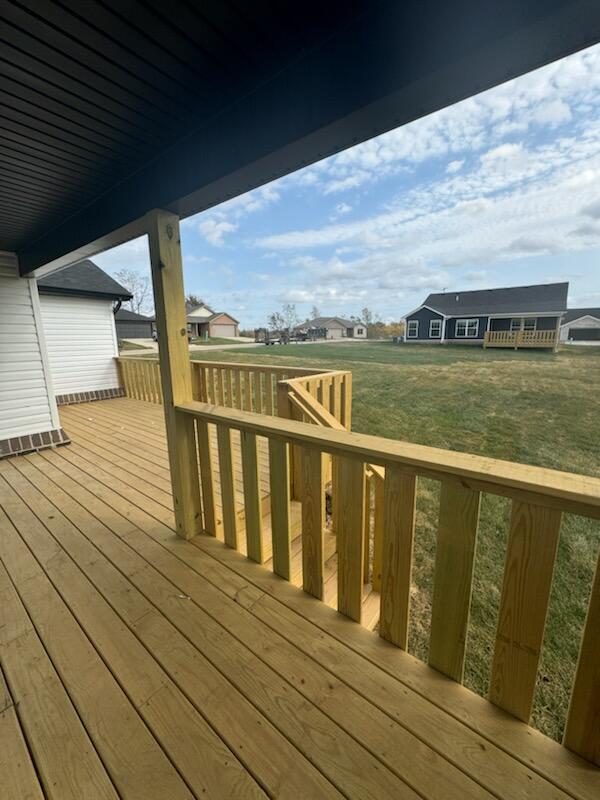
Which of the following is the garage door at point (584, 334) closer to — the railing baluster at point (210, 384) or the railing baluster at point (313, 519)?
the railing baluster at point (210, 384)

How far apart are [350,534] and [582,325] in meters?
43.9

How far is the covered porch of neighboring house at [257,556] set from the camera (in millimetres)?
1012

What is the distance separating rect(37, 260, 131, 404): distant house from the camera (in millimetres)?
6270

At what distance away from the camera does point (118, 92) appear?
4.63ft

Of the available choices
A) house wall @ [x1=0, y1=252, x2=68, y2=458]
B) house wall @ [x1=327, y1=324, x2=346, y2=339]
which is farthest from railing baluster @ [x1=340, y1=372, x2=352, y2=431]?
house wall @ [x1=327, y1=324, x2=346, y2=339]

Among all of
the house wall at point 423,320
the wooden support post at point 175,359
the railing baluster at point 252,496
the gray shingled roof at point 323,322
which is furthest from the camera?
the gray shingled roof at point 323,322

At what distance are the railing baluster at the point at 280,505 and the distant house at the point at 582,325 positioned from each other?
112 ft

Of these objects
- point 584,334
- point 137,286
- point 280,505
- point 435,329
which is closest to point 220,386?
point 280,505

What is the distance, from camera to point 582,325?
34.4 meters

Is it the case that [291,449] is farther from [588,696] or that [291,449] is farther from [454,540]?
[588,696]

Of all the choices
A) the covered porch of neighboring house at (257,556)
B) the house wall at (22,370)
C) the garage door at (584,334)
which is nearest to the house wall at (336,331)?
the garage door at (584,334)

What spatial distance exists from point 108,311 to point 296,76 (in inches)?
277

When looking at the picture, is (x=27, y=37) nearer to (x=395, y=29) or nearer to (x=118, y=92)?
(x=118, y=92)

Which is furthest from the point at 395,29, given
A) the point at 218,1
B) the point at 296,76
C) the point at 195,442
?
the point at 195,442
